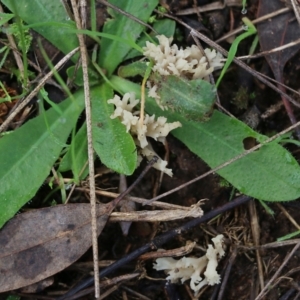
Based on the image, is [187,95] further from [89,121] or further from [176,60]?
[89,121]

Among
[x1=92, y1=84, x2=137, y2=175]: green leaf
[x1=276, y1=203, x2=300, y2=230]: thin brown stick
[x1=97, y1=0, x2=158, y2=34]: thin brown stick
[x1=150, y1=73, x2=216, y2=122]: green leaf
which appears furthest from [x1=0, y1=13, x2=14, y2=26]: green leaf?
[x1=276, y1=203, x2=300, y2=230]: thin brown stick

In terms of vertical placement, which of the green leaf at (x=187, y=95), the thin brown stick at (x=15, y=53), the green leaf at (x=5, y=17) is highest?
the green leaf at (x=5, y=17)

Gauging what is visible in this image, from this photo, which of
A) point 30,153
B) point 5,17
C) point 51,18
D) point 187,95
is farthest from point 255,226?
point 5,17

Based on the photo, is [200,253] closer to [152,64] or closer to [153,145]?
[153,145]

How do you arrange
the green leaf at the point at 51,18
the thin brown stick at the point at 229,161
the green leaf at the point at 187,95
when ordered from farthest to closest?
the green leaf at the point at 51,18, the thin brown stick at the point at 229,161, the green leaf at the point at 187,95

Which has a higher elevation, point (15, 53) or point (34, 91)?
point (15, 53)

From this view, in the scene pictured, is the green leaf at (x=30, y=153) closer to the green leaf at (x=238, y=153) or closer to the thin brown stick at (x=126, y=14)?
the green leaf at (x=238, y=153)

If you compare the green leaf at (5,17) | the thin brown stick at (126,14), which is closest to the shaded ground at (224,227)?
the thin brown stick at (126,14)
